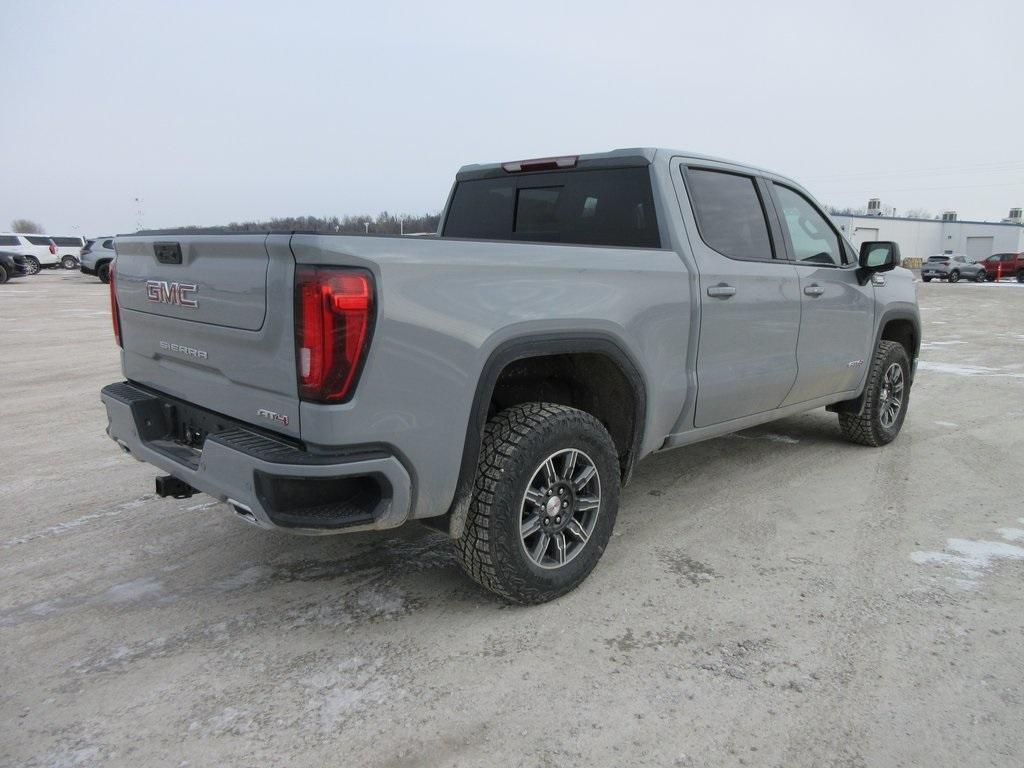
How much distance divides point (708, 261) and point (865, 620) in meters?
1.78

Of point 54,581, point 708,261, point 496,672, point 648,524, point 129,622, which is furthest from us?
point 648,524

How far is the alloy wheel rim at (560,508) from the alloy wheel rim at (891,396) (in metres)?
3.25

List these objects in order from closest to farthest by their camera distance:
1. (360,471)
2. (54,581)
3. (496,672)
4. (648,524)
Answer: (360,471) → (496,672) → (54,581) → (648,524)

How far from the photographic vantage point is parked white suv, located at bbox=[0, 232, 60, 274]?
3047 cm

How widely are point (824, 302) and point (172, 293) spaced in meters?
3.66

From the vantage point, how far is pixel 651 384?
11.1 feet

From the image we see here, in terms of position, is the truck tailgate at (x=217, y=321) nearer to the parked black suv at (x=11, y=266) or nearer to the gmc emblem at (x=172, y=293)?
the gmc emblem at (x=172, y=293)

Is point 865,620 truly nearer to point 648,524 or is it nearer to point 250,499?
point 648,524

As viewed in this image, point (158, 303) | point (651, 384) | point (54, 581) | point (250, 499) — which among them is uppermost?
point (158, 303)

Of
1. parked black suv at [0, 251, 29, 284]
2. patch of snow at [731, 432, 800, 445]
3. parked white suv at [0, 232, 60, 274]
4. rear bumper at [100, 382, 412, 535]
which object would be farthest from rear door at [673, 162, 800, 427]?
parked white suv at [0, 232, 60, 274]

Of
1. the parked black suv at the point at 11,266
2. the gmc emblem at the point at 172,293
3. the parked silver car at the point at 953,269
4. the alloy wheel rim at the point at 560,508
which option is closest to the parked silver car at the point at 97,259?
the parked black suv at the point at 11,266

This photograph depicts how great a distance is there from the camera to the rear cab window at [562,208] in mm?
3689

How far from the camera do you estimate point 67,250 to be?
35.6 meters

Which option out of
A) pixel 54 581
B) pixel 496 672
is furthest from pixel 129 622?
pixel 496 672
